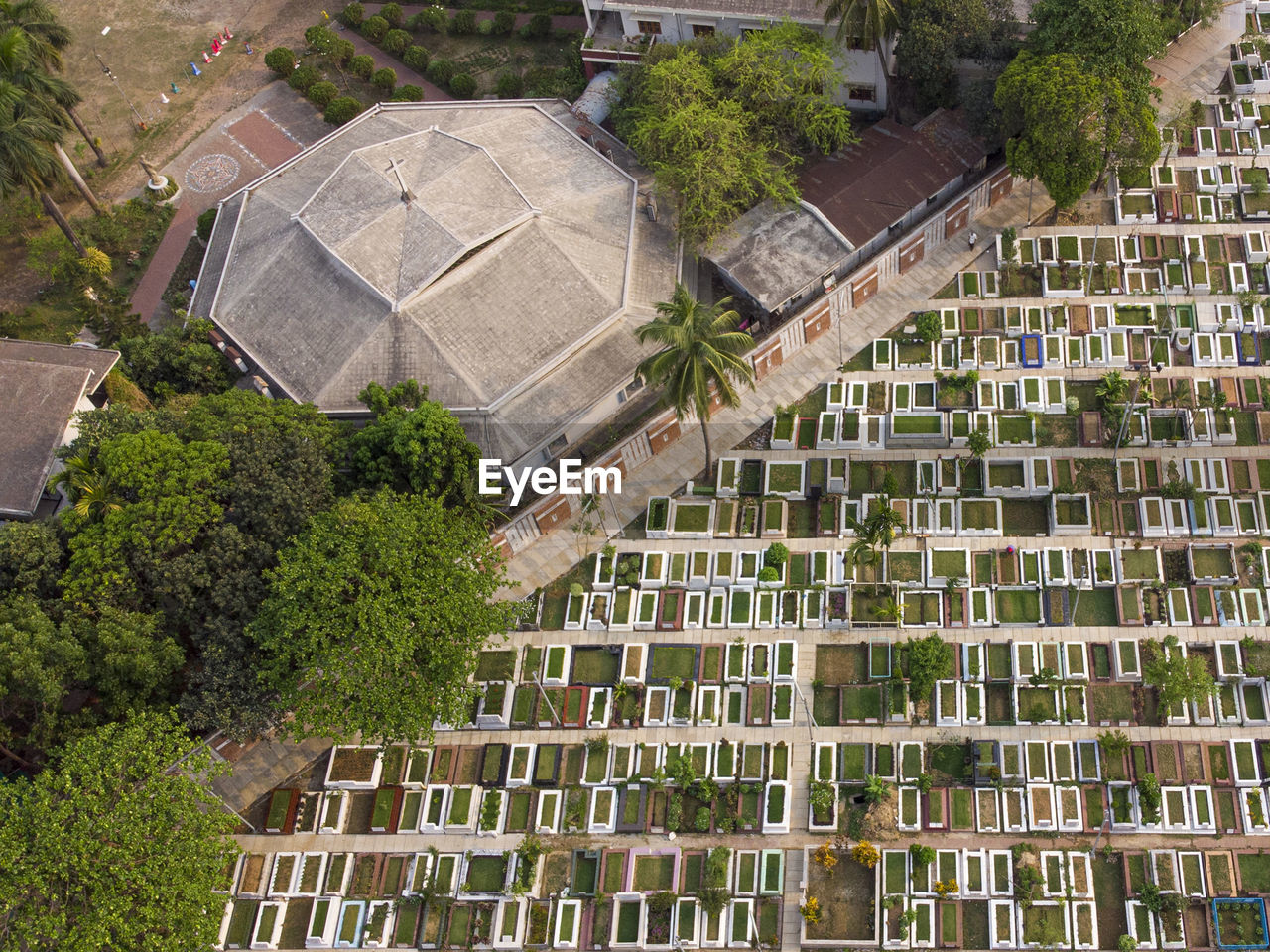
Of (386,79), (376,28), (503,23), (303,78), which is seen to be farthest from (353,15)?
(503,23)

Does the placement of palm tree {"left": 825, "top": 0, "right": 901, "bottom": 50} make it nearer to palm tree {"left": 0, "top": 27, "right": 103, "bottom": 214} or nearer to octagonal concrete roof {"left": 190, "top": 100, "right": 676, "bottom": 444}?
octagonal concrete roof {"left": 190, "top": 100, "right": 676, "bottom": 444}

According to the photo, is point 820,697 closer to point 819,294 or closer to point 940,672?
point 940,672

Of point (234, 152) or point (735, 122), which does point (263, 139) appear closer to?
point (234, 152)

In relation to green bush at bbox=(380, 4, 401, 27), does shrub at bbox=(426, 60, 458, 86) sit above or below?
below

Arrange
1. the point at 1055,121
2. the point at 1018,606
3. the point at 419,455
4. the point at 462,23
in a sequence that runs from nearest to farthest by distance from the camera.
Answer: the point at 419,455, the point at 1018,606, the point at 1055,121, the point at 462,23

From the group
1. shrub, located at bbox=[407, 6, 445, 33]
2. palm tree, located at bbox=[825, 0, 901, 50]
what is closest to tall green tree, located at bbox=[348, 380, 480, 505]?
palm tree, located at bbox=[825, 0, 901, 50]
